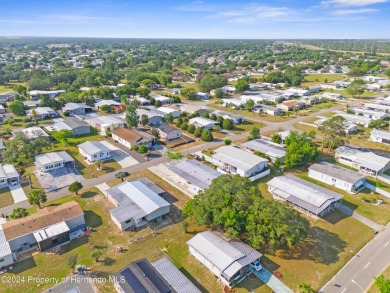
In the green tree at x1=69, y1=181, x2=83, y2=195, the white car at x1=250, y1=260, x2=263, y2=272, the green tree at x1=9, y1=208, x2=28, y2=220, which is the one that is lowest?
the white car at x1=250, y1=260, x2=263, y2=272

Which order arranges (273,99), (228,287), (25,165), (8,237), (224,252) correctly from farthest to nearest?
1. (273,99)
2. (25,165)
3. (8,237)
4. (224,252)
5. (228,287)

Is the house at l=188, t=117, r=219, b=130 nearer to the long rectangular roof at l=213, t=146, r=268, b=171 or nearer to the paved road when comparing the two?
the long rectangular roof at l=213, t=146, r=268, b=171

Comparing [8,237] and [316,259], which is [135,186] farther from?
[316,259]

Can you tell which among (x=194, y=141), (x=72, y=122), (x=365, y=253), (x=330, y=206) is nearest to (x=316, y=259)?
(x=365, y=253)

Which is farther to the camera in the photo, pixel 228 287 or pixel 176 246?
pixel 176 246

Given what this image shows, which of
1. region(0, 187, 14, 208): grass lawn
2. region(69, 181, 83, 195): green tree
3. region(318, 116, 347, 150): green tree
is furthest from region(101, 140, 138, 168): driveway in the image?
region(318, 116, 347, 150): green tree

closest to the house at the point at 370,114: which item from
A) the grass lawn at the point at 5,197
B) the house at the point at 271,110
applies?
the house at the point at 271,110

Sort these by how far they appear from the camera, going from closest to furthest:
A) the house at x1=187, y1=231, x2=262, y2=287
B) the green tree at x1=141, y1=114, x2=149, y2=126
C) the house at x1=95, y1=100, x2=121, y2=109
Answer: the house at x1=187, y1=231, x2=262, y2=287 → the green tree at x1=141, y1=114, x2=149, y2=126 → the house at x1=95, y1=100, x2=121, y2=109

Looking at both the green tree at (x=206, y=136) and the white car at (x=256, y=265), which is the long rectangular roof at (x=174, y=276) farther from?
the green tree at (x=206, y=136)
